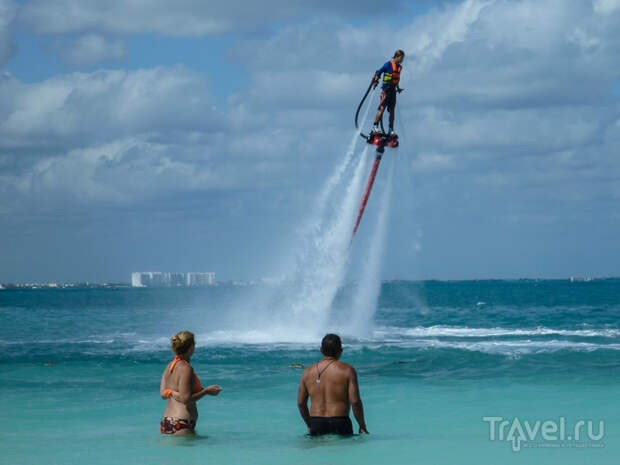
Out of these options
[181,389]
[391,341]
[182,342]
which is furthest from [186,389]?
[391,341]

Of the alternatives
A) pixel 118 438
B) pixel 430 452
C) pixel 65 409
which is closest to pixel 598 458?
pixel 430 452

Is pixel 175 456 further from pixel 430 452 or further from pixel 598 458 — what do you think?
pixel 598 458

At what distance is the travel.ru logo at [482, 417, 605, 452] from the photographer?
46.7 ft

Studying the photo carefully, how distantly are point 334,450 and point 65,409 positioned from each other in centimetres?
932

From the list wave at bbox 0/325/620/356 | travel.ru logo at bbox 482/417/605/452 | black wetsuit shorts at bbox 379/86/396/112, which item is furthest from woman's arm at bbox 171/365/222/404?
wave at bbox 0/325/620/356

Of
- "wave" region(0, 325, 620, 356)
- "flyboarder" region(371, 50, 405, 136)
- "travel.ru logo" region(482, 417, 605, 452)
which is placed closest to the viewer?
"travel.ru logo" region(482, 417, 605, 452)

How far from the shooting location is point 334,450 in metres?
11.8

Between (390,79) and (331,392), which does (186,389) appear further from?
(390,79)

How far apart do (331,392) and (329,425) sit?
0.51 m

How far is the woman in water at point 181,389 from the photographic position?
10641 millimetres

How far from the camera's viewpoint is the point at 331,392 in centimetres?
1088

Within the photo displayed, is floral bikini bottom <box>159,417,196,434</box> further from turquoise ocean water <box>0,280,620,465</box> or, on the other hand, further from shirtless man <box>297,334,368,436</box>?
shirtless man <box>297,334,368,436</box>

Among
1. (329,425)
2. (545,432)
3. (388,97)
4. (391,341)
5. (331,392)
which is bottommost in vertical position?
(545,432)

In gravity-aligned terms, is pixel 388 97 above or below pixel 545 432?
above
